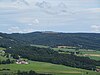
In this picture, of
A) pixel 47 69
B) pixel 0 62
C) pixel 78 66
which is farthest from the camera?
pixel 78 66

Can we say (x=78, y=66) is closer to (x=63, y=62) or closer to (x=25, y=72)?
(x=63, y=62)

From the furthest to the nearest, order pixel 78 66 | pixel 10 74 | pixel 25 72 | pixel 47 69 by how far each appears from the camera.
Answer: pixel 78 66
pixel 47 69
pixel 25 72
pixel 10 74

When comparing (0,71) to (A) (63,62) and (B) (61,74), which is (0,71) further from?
(A) (63,62)

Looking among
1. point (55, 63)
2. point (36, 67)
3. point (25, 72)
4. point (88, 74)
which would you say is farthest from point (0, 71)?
point (55, 63)

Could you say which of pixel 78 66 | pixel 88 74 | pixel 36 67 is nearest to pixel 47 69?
pixel 36 67

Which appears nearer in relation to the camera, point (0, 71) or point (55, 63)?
point (0, 71)

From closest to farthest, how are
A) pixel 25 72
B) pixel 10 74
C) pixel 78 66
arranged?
pixel 10 74, pixel 25 72, pixel 78 66

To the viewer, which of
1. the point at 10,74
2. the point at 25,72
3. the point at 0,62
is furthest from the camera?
the point at 0,62

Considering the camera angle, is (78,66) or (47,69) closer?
(47,69)
